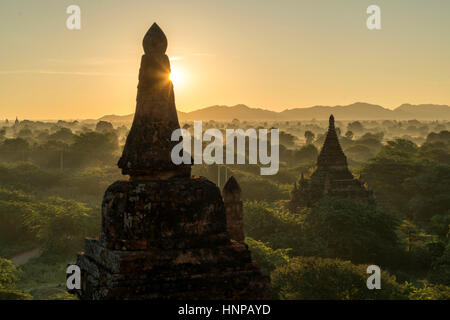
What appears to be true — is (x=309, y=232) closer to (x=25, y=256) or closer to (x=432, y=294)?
(x=432, y=294)

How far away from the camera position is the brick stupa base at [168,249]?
6.79m

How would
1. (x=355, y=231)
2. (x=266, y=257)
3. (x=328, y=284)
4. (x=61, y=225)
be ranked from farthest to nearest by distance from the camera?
(x=61, y=225) → (x=355, y=231) → (x=266, y=257) → (x=328, y=284)

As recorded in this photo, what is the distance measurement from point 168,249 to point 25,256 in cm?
3216

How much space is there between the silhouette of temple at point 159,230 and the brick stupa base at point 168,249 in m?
0.01

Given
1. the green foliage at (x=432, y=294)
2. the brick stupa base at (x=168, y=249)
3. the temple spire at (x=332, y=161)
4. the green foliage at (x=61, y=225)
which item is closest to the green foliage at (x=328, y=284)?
the green foliage at (x=432, y=294)

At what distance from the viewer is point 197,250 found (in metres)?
7.10

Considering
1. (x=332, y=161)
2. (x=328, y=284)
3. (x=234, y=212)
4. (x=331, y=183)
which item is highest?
(x=332, y=161)

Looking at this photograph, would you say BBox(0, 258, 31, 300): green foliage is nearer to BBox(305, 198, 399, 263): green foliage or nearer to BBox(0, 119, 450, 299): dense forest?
BBox(0, 119, 450, 299): dense forest

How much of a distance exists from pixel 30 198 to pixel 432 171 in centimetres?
3558

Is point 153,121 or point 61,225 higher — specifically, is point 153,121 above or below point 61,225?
above

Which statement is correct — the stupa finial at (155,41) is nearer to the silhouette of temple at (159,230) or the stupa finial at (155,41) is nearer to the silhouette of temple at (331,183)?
the silhouette of temple at (159,230)

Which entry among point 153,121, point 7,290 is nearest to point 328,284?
point 7,290

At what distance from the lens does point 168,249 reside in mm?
7047
